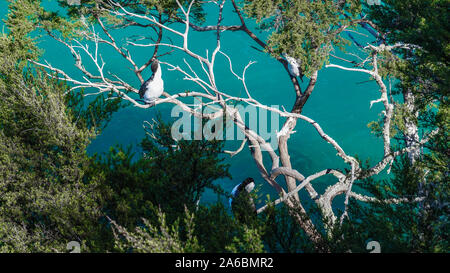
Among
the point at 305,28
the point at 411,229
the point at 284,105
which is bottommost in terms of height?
the point at 411,229

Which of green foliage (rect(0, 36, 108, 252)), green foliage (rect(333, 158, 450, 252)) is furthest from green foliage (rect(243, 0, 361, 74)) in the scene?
green foliage (rect(0, 36, 108, 252))

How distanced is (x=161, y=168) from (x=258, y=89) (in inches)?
1873

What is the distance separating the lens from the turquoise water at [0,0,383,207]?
34.6 metres

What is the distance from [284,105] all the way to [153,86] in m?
41.5

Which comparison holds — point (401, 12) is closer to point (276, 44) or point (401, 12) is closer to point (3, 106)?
point (276, 44)

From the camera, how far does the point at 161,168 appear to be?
783 cm

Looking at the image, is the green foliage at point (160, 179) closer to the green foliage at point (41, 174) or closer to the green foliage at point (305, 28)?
the green foliage at point (41, 174)

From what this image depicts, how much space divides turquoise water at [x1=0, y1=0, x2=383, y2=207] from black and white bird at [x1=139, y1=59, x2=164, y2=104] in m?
20.9

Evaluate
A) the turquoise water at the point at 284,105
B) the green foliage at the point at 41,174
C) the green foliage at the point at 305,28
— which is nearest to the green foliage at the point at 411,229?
the green foliage at the point at 41,174

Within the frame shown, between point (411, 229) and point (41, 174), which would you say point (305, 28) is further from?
point (41, 174)

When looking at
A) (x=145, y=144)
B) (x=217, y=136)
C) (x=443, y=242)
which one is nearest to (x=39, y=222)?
(x=145, y=144)

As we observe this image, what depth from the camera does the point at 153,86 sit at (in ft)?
26.3

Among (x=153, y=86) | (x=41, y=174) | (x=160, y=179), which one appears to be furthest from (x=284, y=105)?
(x=41, y=174)

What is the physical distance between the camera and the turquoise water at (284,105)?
34594 millimetres
